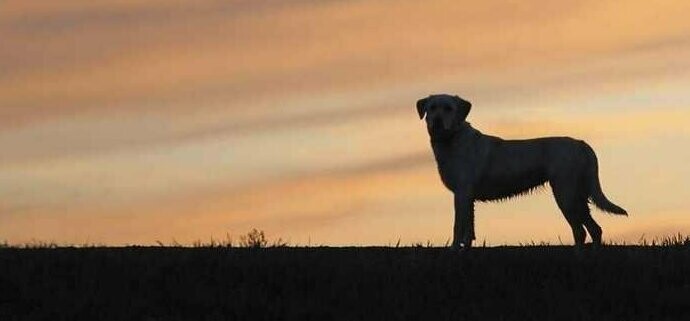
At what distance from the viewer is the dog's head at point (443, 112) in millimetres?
15445

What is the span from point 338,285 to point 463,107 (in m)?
4.52

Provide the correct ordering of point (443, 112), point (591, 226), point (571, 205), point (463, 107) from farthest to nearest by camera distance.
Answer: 1. point (591, 226)
2. point (571, 205)
3. point (463, 107)
4. point (443, 112)

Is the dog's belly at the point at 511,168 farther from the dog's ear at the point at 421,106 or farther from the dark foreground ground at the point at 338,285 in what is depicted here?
the dark foreground ground at the point at 338,285

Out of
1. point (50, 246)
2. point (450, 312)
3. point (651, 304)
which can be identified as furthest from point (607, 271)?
point (50, 246)

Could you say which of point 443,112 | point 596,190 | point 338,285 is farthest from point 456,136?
point 338,285

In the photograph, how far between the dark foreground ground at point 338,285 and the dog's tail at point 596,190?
219 cm

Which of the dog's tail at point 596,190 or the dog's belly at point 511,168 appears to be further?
the dog's tail at point 596,190

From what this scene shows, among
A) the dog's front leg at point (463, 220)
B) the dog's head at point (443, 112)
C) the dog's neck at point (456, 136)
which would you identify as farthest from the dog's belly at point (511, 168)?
the dog's head at point (443, 112)

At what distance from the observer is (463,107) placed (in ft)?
51.7

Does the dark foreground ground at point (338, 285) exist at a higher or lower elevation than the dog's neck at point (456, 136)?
lower

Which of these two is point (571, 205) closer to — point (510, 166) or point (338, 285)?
point (510, 166)

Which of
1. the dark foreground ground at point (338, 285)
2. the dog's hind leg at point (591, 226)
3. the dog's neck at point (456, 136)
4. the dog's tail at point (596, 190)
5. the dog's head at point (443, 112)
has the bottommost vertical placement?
the dark foreground ground at point (338, 285)

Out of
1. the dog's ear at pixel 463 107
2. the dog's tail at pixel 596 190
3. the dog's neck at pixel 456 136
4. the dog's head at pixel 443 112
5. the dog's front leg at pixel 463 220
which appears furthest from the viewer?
the dog's tail at pixel 596 190

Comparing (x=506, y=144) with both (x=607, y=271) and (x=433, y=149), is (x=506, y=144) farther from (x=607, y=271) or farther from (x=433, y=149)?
(x=607, y=271)
